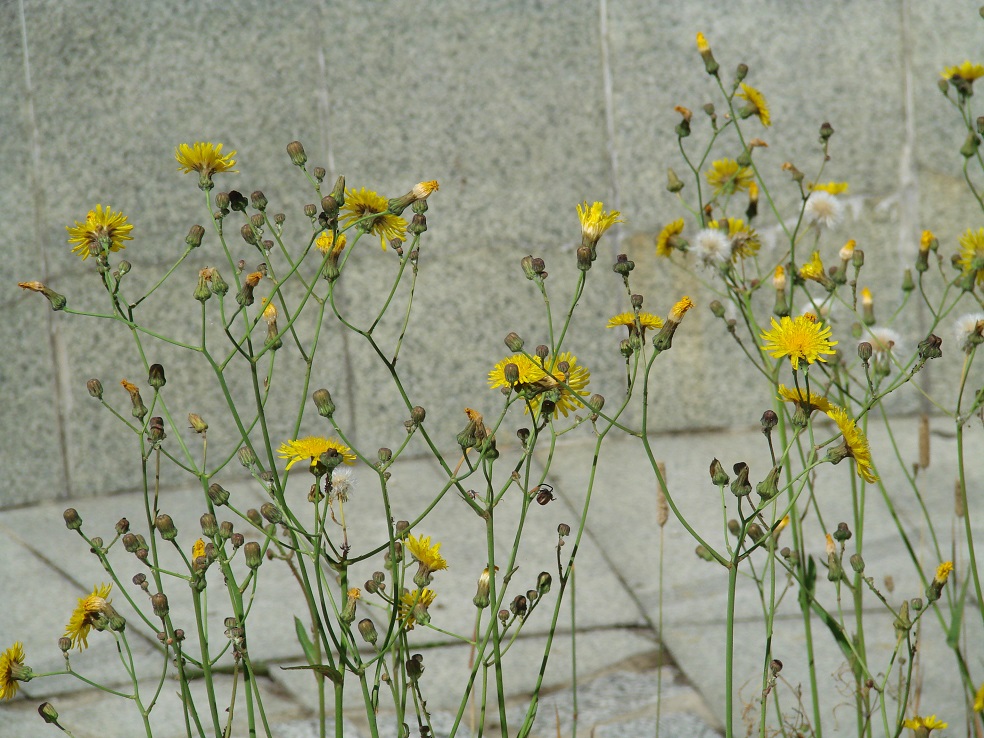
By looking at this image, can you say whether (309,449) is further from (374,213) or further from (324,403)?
(374,213)

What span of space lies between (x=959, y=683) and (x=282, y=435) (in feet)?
6.97

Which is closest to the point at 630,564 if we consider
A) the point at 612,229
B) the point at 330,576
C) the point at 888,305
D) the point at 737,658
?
the point at 737,658

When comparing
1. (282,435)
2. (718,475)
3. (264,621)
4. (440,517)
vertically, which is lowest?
(718,475)

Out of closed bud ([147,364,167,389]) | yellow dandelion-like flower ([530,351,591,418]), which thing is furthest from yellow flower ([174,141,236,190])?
yellow dandelion-like flower ([530,351,591,418])

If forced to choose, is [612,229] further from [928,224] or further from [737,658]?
[737,658]

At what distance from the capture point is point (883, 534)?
2.69 m

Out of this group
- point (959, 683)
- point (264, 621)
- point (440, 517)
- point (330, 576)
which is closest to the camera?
point (959, 683)

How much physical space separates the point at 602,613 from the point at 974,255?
3.78 feet

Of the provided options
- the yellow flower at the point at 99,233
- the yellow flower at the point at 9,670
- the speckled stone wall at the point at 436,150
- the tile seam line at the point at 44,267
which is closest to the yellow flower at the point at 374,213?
the yellow flower at the point at 99,233

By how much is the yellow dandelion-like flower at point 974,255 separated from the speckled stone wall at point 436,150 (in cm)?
181

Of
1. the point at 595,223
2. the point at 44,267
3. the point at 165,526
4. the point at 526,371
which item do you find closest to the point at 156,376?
the point at 165,526

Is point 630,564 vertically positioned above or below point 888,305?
below

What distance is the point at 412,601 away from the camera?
4.16ft

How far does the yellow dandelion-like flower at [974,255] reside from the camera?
1571 millimetres
